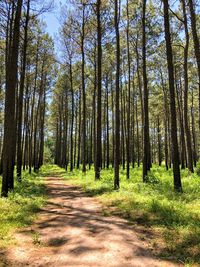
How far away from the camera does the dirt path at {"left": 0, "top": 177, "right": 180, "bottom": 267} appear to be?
5180mm

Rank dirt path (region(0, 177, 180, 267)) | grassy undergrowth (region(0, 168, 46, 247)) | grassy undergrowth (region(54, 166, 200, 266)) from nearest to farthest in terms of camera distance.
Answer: dirt path (region(0, 177, 180, 267)) → grassy undergrowth (region(54, 166, 200, 266)) → grassy undergrowth (region(0, 168, 46, 247))

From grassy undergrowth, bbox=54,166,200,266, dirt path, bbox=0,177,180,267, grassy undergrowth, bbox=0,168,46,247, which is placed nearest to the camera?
dirt path, bbox=0,177,180,267

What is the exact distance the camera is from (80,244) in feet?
20.0

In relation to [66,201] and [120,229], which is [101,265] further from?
[66,201]

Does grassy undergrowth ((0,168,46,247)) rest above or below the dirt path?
above

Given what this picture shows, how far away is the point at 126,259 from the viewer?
5.22 meters

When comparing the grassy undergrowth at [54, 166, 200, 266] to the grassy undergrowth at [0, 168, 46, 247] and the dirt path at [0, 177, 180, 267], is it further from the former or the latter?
the grassy undergrowth at [0, 168, 46, 247]

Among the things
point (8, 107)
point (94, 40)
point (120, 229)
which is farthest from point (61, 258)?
point (94, 40)

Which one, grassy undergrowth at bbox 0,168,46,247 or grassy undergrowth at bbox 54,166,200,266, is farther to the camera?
grassy undergrowth at bbox 0,168,46,247

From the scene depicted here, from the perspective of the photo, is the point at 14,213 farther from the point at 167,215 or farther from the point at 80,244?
the point at 167,215

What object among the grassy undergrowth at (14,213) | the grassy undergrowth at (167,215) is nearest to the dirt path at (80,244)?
the grassy undergrowth at (14,213)

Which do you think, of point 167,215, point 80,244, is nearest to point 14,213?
→ point 80,244

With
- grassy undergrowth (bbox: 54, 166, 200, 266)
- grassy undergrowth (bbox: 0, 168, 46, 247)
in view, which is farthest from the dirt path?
grassy undergrowth (bbox: 54, 166, 200, 266)

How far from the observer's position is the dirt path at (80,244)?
518cm
